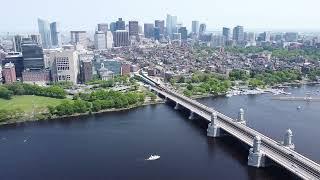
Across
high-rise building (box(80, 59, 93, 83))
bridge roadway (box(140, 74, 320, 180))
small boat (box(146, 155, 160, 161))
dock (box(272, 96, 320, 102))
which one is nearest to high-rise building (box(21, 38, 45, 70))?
high-rise building (box(80, 59, 93, 83))

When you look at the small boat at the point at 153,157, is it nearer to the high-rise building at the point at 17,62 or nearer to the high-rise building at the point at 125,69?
the high-rise building at the point at 125,69

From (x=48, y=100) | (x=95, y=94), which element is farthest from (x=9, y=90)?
(x=95, y=94)

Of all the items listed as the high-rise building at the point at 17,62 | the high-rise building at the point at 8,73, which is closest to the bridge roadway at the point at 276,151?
the high-rise building at the point at 8,73

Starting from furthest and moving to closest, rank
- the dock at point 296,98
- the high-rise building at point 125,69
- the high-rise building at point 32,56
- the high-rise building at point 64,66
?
the high-rise building at point 125,69
the high-rise building at point 32,56
the high-rise building at point 64,66
the dock at point 296,98

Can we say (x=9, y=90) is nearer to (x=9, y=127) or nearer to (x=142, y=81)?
(x=9, y=127)

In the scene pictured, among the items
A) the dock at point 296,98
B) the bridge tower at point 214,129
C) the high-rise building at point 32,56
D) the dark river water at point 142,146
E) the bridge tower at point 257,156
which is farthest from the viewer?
the high-rise building at point 32,56

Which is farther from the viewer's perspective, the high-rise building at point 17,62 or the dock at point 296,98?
the high-rise building at point 17,62

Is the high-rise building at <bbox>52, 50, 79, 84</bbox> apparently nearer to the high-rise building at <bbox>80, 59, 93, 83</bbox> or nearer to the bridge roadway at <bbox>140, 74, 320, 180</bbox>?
the high-rise building at <bbox>80, 59, 93, 83</bbox>
